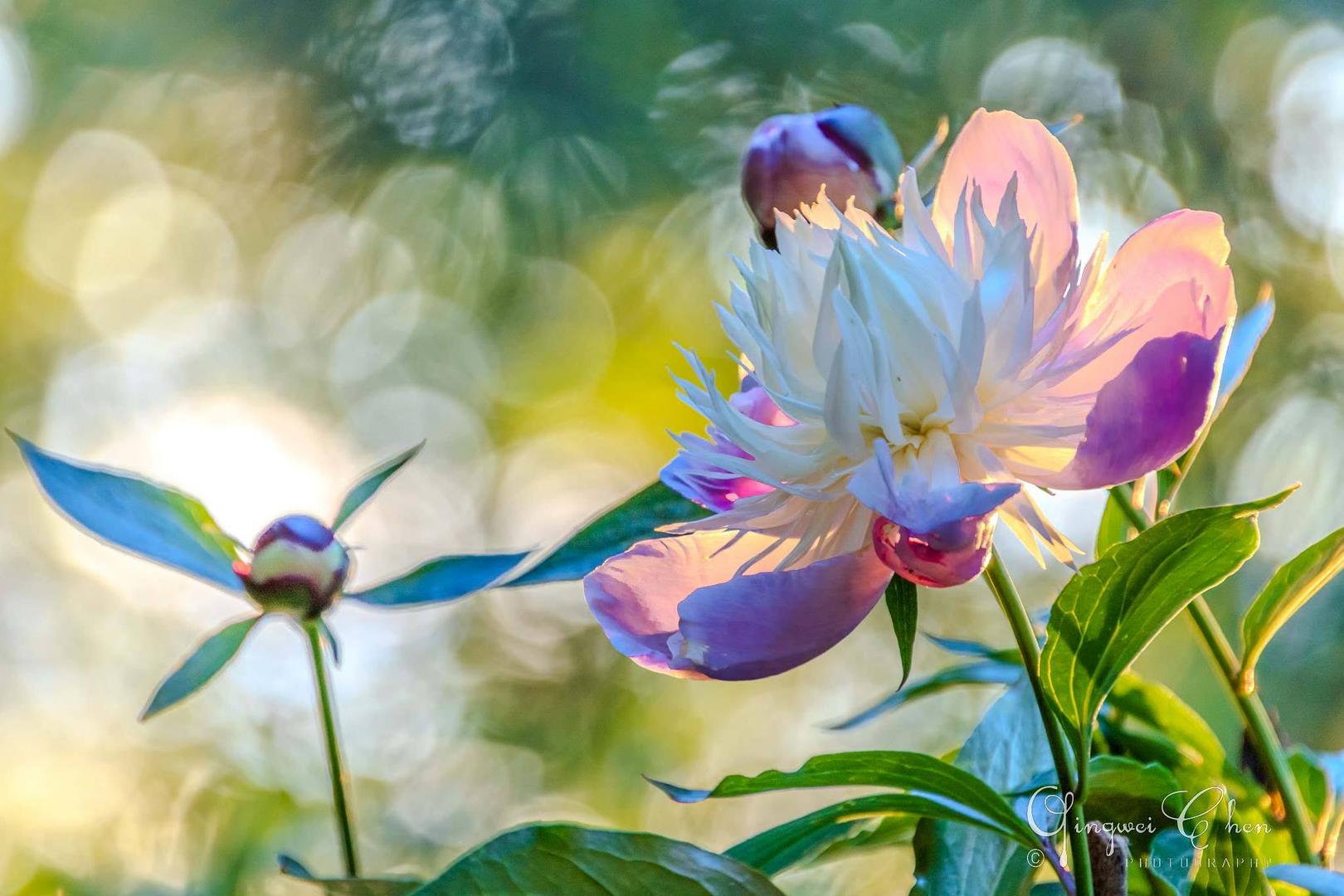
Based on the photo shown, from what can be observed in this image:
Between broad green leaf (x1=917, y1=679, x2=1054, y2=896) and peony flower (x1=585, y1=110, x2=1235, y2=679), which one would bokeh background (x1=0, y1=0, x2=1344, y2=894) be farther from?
peony flower (x1=585, y1=110, x2=1235, y2=679)

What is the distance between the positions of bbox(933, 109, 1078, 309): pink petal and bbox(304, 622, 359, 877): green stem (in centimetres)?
25

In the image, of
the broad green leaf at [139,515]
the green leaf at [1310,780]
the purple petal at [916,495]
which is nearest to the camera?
the purple petal at [916,495]

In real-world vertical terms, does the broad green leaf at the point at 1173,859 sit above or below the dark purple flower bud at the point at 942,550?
below

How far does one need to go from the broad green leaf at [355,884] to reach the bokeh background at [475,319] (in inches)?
54.3

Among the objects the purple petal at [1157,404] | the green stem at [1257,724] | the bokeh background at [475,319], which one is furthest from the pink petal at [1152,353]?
the bokeh background at [475,319]

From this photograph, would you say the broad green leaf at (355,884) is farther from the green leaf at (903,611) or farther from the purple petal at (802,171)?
the purple petal at (802,171)

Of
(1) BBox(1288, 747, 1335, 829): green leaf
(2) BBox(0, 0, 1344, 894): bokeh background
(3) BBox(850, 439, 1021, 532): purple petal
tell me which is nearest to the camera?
(3) BBox(850, 439, 1021, 532): purple petal

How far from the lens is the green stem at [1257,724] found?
45 centimetres

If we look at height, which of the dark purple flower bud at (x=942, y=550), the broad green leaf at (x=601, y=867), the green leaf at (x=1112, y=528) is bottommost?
the broad green leaf at (x=601, y=867)

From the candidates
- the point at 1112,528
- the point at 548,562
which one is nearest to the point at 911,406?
the point at 548,562

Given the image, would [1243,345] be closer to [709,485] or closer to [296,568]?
[709,485]

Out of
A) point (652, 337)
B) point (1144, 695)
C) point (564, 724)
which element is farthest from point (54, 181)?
point (1144, 695)

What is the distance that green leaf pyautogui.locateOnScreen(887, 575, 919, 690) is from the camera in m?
0.35

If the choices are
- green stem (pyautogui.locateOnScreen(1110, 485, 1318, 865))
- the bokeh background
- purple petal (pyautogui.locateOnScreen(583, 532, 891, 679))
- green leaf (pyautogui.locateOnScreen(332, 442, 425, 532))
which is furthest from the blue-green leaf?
the bokeh background
